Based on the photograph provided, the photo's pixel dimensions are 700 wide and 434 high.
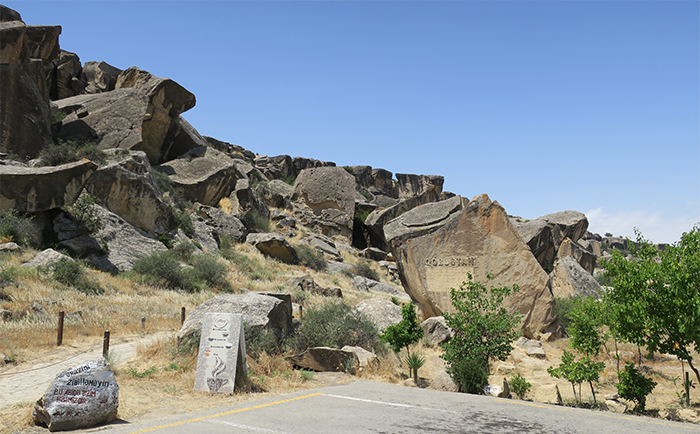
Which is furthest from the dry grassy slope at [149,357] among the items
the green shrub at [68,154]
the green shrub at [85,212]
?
the green shrub at [68,154]

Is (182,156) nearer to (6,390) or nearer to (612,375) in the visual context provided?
(6,390)

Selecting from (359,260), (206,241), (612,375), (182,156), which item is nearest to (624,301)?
(612,375)

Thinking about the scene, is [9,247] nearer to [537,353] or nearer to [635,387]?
[537,353]

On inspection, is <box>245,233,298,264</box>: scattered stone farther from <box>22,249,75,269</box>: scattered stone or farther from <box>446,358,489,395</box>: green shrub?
<box>446,358,489,395</box>: green shrub

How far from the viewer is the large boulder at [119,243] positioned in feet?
61.3

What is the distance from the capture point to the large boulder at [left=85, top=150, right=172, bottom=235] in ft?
70.9

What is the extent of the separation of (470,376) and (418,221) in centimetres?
1141

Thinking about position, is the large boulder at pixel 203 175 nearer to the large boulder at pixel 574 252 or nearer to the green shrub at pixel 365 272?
the green shrub at pixel 365 272

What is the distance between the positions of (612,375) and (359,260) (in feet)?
81.7

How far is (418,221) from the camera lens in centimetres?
1941

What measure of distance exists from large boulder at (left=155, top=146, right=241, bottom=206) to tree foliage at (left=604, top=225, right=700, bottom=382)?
27.9 m

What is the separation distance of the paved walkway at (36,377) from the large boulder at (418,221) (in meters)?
10.7

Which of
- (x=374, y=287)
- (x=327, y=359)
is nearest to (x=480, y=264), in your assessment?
(x=327, y=359)

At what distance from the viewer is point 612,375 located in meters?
11.1
